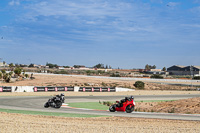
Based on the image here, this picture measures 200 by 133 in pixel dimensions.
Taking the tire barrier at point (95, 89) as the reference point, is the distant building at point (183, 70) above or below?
above

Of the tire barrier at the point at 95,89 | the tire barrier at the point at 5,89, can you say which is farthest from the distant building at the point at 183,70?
the tire barrier at the point at 5,89

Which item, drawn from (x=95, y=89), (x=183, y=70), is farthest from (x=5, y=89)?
(x=183, y=70)

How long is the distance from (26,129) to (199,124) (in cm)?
1005

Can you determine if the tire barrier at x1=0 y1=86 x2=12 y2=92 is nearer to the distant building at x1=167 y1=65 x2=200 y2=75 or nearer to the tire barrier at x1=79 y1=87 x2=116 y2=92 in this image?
the tire barrier at x1=79 y1=87 x2=116 y2=92

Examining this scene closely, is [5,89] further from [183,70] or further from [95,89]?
[183,70]

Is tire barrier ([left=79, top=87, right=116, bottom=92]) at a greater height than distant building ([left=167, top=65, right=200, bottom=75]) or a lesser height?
lesser

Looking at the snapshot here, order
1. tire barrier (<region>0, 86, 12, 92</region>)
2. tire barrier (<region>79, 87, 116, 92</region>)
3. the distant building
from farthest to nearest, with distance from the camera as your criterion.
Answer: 1. the distant building
2. tire barrier (<region>79, 87, 116, 92</region>)
3. tire barrier (<region>0, 86, 12, 92</region>)

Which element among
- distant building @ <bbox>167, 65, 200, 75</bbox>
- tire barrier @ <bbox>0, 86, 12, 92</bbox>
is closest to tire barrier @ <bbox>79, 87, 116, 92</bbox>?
tire barrier @ <bbox>0, 86, 12, 92</bbox>

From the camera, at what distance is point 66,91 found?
150 feet

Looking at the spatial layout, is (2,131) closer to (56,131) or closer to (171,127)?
(56,131)

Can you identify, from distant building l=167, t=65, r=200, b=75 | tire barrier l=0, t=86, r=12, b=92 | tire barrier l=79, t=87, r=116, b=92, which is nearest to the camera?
tire barrier l=0, t=86, r=12, b=92

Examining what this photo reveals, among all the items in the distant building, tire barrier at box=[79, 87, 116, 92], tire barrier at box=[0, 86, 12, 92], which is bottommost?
tire barrier at box=[79, 87, 116, 92]

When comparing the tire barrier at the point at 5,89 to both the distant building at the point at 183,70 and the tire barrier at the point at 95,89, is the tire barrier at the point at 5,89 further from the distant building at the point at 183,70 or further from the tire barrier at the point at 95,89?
the distant building at the point at 183,70

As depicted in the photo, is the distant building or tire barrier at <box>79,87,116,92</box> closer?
tire barrier at <box>79,87,116,92</box>
